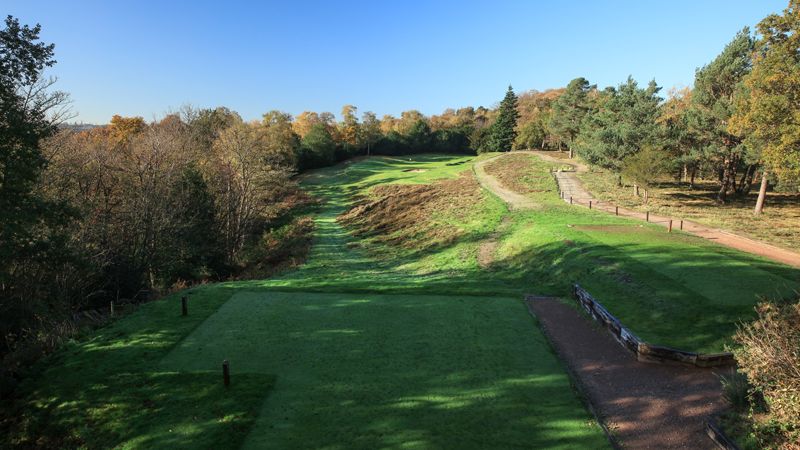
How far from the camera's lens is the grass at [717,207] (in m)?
29.7

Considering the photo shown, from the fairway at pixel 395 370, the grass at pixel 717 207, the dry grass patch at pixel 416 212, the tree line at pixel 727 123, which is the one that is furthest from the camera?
the dry grass patch at pixel 416 212

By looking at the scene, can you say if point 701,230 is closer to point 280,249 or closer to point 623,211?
point 623,211

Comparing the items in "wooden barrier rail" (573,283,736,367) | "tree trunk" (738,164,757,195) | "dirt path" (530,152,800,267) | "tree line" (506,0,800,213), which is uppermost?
"tree line" (506,0,800,213)

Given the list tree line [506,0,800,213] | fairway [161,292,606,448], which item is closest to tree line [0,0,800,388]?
tree line [506,0,800,213]

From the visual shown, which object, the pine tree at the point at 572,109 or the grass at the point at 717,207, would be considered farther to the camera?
the pine tree at the point at 572,109

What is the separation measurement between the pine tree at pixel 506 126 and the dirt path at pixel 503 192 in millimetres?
30680

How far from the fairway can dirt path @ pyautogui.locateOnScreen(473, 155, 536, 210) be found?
76.9 feet

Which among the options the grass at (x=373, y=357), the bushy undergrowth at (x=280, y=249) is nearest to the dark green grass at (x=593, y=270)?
the grass at (x=373, y=357)

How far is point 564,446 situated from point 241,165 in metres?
35.4

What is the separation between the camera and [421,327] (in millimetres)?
14062

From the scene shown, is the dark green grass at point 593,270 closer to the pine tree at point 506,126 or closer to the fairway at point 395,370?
the fairway at point 395,370

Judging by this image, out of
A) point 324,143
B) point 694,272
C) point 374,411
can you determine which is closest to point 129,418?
point 374,411

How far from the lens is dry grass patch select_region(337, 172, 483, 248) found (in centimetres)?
3603

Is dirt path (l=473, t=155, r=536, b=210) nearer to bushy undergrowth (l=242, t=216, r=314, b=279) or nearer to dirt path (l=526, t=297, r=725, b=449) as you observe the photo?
bushy undergrowth (l=242, t=216, r=314, b=279)
